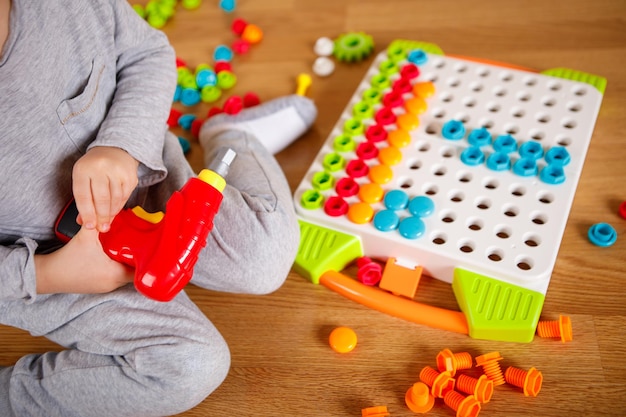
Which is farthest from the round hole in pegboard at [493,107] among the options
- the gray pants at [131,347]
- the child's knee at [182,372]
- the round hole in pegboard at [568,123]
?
the child's knee at [182,372]

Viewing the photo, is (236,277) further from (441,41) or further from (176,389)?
(441,41)

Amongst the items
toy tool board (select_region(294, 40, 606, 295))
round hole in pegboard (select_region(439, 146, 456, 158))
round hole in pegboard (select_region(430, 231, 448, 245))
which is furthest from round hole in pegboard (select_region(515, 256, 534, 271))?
round hole in pegboard (select_region(439, 146, 456, 158))

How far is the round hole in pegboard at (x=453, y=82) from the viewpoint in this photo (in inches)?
42.2

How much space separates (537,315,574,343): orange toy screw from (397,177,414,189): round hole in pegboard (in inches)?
10.8

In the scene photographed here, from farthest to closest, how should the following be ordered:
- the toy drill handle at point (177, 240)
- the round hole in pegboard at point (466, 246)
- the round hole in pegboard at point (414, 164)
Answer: the round hole in pegboard at point (414, 164) < the round hole in pegboard at point (466, 246) < the toy drill handle at point (177, 240)

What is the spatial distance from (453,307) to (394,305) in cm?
8

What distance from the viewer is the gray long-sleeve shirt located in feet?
2.40

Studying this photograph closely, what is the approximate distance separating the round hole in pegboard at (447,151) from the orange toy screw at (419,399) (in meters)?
0.37

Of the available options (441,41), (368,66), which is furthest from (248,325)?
(441,41)

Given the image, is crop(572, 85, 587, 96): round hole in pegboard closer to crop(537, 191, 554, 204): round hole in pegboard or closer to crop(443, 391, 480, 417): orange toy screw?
crop(537, 191, 554, 204): round hole in pegboard

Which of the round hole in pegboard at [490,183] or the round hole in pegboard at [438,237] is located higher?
the round hole in pegboard at [490,183]

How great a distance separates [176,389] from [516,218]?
51 cm

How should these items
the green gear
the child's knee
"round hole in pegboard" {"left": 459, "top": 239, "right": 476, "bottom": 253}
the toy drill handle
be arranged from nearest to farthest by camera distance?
the toy drill handle < the child's knee < "round hole in pegboard" {"left": 459, "top": 239, "right": 476, "bottom": 253} < the green gear

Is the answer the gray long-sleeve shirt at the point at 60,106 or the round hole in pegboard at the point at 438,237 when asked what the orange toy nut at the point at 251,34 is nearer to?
the gray long-sleeve shirt at the point at 60,106
